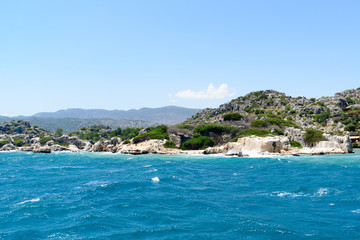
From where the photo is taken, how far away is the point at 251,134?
8325cm

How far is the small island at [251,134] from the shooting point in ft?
238

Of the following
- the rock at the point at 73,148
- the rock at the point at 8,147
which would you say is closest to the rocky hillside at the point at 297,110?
the rock at the point at 73,148

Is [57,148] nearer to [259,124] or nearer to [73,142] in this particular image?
[73,142]

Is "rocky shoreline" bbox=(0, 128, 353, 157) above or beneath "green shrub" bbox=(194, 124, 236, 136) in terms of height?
beneath

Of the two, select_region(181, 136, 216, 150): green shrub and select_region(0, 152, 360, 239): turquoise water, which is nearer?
select_region(0, 152, 360, 239): turquoise water

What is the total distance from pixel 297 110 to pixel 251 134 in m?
59.6

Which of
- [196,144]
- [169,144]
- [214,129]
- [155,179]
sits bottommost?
[155,179]

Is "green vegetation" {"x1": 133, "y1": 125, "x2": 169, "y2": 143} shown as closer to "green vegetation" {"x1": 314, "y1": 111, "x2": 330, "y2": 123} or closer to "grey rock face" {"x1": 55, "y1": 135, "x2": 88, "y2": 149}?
"grey rock face" {"x1": 55, "y1": 135, "x2": 88, "y2": 149}

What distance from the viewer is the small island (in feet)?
238

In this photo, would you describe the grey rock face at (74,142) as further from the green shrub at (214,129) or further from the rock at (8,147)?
the green shrub at (214,129)

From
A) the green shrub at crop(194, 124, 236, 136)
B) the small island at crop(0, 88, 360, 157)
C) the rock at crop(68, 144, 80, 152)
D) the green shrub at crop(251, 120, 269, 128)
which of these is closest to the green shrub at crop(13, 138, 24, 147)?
the small island at crop(0, 88, 360, 157)

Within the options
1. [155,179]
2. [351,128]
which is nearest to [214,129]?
[351,128]

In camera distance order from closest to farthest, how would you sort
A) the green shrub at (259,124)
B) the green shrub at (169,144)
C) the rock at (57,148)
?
the green shrub at (169,144) → the green shrub at (259,124) → the rock at (57,148)

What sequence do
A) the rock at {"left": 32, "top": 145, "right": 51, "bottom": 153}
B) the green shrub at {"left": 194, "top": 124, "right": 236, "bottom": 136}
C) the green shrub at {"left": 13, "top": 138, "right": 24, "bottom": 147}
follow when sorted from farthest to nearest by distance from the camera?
the green shrub at {"left": 13, "top": 138, "right": 24, "bottom": 147} < the rock at {"left": 32, "top": 145, "right": 51, "bottom": 153} < the green shrub at {"left": 194, "top": 124, "right": 236, "bottom": 136}
